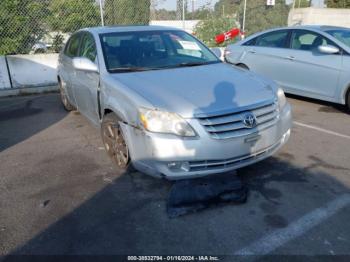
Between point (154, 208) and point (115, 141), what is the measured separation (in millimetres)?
1066

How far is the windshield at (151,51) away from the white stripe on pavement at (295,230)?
2267 mm

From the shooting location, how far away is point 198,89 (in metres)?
3.38

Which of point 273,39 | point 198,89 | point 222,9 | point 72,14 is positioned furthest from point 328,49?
point 222,9

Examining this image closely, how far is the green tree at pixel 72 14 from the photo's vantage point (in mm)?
9078

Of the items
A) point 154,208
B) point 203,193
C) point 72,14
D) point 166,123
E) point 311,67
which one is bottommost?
point 154,208

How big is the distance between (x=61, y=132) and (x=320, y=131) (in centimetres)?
408

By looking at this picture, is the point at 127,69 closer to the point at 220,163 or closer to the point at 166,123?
the point at 166,123

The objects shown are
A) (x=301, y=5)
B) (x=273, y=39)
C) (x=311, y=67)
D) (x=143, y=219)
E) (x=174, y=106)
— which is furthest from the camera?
(x=301, y=5)

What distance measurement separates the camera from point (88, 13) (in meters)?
9.51

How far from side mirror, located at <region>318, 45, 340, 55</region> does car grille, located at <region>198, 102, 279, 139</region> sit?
3225 mm

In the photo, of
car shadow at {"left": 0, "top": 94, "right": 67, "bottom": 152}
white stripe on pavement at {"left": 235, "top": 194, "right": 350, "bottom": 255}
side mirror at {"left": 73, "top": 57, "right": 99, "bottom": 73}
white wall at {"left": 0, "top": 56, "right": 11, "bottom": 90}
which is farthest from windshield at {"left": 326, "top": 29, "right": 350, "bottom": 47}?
white wall at {"left": 0, "top": 56, "right": 11, "bottom": 90}

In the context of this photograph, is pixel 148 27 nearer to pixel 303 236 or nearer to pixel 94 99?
pixel 94 99

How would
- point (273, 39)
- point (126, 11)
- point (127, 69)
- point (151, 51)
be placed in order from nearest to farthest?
point (127, 69) → point (151, 51) → point (273, 39) → point (126, 11)

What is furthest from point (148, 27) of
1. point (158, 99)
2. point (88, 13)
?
point (88, 13)
